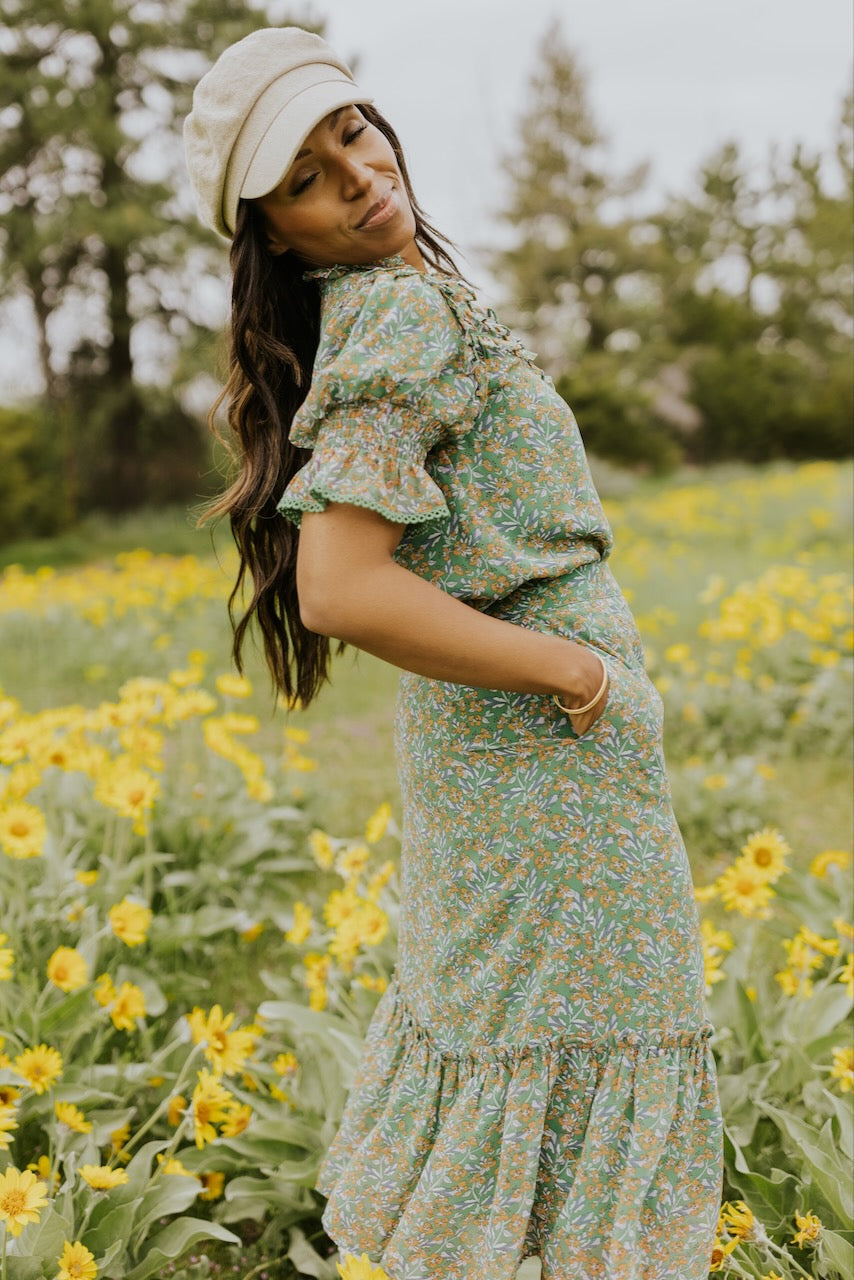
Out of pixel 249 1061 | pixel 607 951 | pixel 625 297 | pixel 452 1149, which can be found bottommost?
pixel 249 1061

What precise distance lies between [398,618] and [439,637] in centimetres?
5

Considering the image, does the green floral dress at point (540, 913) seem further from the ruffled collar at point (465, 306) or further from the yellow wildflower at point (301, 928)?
the yellow wildflower at point (301, 928)

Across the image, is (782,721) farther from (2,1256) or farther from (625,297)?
(625,297)

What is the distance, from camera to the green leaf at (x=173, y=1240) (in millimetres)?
1698

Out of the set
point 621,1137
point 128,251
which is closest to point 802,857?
point 621,1137

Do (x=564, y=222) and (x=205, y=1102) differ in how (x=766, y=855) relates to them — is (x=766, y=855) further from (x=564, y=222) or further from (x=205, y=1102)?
(x=564, y=222)

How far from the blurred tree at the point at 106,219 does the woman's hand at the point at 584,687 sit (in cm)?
1261

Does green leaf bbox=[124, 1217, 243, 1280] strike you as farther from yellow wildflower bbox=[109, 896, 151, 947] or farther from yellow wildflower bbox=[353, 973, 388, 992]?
yellow wildflower bbox=[353, 973, 388, 992]

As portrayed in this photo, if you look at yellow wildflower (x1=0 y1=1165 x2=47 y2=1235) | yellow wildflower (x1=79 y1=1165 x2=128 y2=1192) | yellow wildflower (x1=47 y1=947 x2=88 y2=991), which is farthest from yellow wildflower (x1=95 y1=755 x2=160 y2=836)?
yellow wildflower (x1=0 y1=1165 x2=47 y2=1235)

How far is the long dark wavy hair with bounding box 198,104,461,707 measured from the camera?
4.50 ft

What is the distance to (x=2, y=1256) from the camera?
1.48m

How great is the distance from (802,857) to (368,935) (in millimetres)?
1842

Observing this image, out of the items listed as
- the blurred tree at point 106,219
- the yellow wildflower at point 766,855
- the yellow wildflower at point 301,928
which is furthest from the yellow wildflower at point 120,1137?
the blurred tree at point 106,219

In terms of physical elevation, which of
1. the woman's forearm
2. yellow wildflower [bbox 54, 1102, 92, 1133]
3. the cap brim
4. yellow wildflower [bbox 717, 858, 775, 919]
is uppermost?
the cap brim
